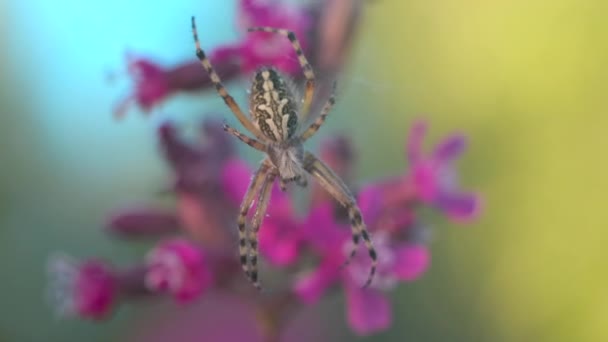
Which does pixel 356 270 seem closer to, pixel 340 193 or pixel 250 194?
pixel 340 193

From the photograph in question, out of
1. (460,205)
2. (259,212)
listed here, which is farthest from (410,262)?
(259,212)

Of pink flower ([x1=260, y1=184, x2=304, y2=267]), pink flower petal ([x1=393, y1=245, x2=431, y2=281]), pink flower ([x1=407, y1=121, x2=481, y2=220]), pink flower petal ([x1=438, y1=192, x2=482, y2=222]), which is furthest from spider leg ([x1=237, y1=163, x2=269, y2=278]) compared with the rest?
pink flower petal ([x1=438, y1=192, x2=482, y2=222])

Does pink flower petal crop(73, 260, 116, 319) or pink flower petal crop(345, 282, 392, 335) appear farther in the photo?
pink flower petal crop(73, 260, 116, 319)

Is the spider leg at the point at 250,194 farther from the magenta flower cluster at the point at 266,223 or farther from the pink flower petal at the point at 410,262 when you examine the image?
the pink flower petal at the point at 410,262

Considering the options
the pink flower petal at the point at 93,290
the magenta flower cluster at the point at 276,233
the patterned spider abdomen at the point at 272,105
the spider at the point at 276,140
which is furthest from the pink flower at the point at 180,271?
the patterned spider abdomen at the point at 272,105

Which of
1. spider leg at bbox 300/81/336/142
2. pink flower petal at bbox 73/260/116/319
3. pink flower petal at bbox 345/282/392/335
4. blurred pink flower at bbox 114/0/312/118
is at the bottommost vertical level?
pink flower petal at bbox 345/282/392/335

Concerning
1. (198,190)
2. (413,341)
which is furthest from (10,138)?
(198,190)

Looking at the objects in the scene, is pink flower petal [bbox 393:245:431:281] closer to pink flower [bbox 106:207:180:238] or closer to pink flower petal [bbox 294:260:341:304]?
pink flower petal [bbox 294:260:341:304]
